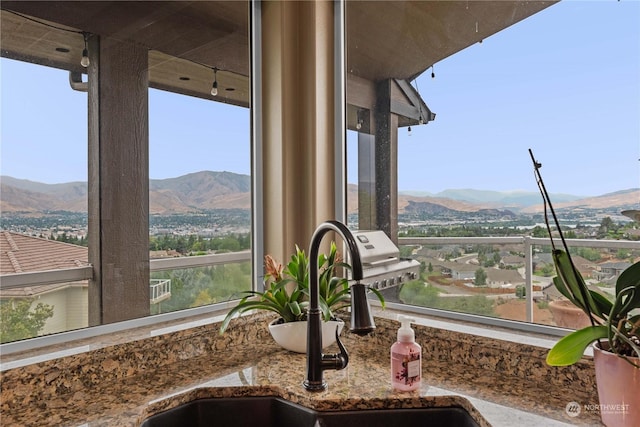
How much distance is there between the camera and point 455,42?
145 centimetres

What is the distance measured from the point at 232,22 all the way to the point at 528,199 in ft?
3.94

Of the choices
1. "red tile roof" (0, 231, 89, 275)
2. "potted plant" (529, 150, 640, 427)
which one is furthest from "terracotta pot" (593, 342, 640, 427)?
"red tile roof" (0, 231, 89, 275)

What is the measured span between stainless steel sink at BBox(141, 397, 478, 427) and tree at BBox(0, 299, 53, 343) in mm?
437

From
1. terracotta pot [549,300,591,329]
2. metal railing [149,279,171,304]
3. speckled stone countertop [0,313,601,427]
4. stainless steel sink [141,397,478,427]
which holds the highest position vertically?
metal railing [149,279,171,304]

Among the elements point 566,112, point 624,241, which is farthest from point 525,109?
point 624,241

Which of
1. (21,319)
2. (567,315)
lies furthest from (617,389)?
(21,319)

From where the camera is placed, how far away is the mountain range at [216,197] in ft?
3.81

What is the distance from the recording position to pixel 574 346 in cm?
87

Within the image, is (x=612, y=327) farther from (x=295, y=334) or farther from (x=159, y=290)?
(x=159, y=290)

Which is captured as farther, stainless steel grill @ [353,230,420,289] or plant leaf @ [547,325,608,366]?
stainless steel grill @ [353,230,420,289]

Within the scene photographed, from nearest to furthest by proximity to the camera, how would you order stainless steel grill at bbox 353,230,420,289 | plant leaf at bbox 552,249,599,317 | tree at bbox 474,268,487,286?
plant leaf at bbox 552,249,599,317 < tree at bbox 474,268,487,286 < stainless steel grill at bbox 353,230,420,289

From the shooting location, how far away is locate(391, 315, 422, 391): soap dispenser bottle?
107 centimetres

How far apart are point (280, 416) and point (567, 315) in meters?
0.83

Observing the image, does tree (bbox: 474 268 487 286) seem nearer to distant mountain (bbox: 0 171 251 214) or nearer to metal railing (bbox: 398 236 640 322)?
metal railing (bbox: 398 236 640 322)
